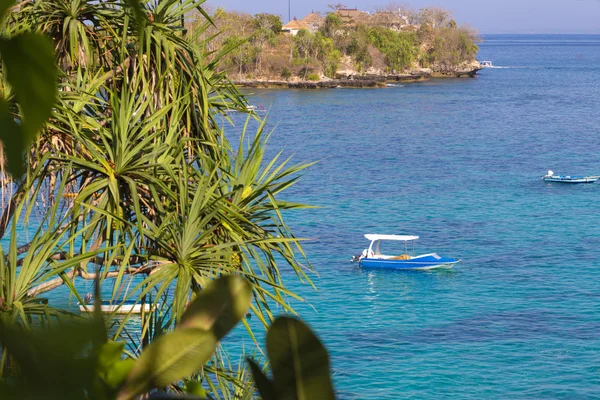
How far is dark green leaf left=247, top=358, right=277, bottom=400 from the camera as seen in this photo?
37 centimetres

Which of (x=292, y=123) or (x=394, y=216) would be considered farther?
(x=292, y=123)

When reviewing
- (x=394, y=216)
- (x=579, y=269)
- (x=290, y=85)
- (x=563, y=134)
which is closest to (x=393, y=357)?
(x=579, y=269)

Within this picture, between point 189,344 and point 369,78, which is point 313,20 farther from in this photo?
point 189,344

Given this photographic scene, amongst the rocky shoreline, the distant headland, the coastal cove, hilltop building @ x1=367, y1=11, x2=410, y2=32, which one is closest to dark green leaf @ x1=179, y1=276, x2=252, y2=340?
the distant headland

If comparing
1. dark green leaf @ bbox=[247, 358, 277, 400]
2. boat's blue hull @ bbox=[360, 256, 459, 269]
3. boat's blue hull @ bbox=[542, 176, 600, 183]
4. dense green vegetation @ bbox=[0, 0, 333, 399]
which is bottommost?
boat's blue hull @ bbox=[360, 256, 459, 269]

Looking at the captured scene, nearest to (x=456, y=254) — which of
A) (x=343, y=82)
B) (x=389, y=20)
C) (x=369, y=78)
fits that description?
(x=343, y=82)

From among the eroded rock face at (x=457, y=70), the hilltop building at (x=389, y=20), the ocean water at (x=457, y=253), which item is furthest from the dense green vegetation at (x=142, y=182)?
the hilltop building at (x=389, y=20)

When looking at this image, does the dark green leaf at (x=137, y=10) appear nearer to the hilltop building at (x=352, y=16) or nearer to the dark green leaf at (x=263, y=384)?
the dark green leaf at (x=263, y=384)

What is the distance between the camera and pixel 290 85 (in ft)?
270

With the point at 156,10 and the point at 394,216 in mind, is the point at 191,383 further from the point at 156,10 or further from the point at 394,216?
the point at 394,216

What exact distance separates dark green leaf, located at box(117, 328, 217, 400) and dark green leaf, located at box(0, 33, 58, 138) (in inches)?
4.5

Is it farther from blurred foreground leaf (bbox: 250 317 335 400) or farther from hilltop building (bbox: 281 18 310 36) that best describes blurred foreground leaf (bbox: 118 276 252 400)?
hilltop building (bbox: 281 18 310 36)

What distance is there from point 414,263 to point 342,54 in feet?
→ 237

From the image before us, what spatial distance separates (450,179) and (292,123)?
1913 cm
